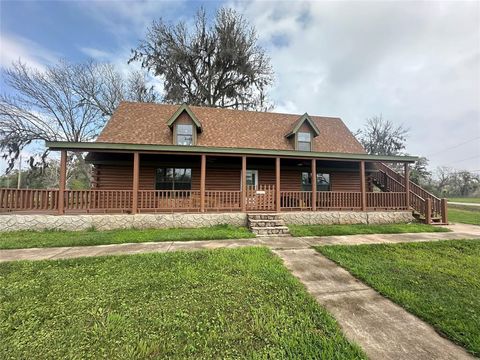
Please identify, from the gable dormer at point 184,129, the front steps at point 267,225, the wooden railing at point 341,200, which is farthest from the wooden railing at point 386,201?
the gable dormer at point 184,129

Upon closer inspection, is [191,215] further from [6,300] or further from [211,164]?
[6,300]

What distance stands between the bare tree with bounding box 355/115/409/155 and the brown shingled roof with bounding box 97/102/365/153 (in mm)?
22452

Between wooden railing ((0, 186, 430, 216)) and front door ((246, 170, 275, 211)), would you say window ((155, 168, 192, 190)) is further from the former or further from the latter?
front door ((246, 170, 275, 211))

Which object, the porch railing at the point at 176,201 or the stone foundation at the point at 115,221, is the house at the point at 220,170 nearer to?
the porch railing at the point at 176,201

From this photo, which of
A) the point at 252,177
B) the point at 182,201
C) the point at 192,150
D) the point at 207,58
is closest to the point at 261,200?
the point at 252,177

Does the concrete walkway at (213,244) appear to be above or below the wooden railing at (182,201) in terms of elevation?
below

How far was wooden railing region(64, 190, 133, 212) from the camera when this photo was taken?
29.8 feet

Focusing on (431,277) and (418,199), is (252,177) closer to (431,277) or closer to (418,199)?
(418,199)

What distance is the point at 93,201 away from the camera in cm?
925

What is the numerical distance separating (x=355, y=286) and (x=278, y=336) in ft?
7.13

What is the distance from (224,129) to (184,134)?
105 inches

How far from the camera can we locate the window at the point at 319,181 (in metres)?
13.2

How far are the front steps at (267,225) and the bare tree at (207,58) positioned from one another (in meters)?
16.3

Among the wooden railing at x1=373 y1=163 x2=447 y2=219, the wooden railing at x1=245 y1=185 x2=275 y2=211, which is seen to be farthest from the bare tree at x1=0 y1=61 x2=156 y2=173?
the wooden railing at x1=373 y1=163 x2=447 y2=219
